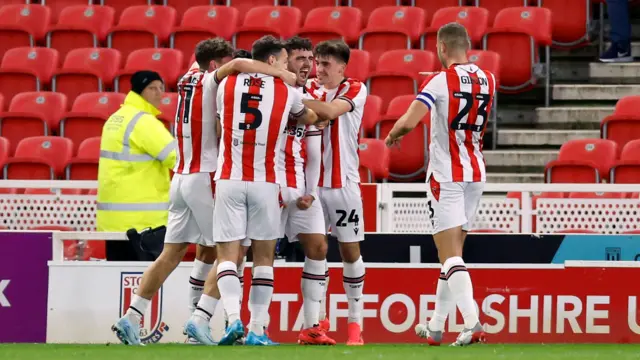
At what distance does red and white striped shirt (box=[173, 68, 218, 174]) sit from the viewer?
838 centimetres

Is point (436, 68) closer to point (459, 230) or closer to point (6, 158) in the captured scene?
point (6, 158)

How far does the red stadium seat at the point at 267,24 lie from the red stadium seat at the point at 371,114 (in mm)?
1838

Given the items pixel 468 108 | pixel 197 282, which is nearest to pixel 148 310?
pixel 197 282

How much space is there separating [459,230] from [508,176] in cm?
549

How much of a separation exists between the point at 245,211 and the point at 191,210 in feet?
1.79

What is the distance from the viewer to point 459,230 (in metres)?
8.07

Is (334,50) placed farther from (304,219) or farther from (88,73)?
(88,73)

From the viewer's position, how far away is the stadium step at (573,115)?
14.1 m

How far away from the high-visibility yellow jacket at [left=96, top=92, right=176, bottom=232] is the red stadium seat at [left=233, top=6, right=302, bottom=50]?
5074 mm

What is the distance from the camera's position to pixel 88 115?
13.6m

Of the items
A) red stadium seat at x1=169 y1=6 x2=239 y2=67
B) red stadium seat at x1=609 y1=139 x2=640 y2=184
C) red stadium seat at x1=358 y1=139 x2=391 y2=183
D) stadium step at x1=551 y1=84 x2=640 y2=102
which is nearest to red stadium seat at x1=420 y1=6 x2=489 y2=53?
stadium step at x1=551 y1=84 x2=640 y2=102

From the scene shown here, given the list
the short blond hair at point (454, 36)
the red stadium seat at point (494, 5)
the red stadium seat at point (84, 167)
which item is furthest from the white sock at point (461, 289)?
the red stadium seat at point (494, 5)

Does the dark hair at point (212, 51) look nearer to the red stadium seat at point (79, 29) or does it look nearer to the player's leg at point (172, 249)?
the player's leg at point (172, 249)

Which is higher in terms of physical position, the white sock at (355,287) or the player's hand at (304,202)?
the player's hand at (304,202)
